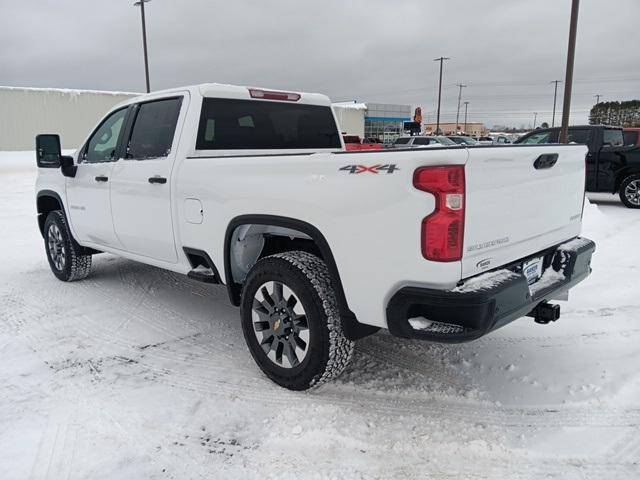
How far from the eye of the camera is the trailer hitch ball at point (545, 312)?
3229mm

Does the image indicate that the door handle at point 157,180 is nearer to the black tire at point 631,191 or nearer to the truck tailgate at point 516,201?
the truck tailgate at point 516,201

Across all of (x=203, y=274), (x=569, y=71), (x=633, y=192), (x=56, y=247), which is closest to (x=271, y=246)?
(x=203, y=274)

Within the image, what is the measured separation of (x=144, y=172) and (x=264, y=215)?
58.8 inches

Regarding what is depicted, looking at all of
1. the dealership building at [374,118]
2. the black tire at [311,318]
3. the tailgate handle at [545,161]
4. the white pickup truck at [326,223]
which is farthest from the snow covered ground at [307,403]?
the dealership building at [374,118]

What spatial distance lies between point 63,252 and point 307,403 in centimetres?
391

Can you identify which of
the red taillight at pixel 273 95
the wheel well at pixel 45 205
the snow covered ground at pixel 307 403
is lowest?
the snow covered ground at pixel 307 403

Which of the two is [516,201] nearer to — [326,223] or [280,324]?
[326,223]

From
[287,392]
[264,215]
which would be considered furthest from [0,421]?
[264,215]

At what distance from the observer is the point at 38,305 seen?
5066mm

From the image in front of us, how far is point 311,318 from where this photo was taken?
3.03m

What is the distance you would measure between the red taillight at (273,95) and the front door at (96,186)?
1.26 m

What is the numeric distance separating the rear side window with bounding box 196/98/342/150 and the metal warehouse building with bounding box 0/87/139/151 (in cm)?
3720

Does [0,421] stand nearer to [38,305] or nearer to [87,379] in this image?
[87,379]

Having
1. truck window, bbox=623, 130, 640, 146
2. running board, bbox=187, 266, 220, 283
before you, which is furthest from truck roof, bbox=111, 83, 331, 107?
truck window, bbox=623, 130, 640, 146
